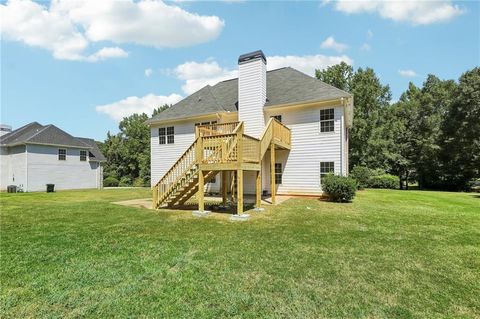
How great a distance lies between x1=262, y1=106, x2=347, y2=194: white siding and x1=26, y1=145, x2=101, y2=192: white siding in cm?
2310

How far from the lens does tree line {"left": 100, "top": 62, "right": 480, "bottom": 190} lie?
26828 mm

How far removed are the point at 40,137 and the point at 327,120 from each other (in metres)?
26.5

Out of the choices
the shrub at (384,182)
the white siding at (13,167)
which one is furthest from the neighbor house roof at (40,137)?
the shrub at (384,182)

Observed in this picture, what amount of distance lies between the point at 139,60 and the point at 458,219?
16825 mm

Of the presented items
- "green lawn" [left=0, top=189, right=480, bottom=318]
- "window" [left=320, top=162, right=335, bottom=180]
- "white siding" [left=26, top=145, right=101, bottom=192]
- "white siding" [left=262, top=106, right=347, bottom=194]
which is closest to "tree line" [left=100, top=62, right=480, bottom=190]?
"white siding" [left=262, top=106, right=347, bottom=194]

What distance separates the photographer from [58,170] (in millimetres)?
26797

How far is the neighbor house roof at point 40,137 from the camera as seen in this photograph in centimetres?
2530

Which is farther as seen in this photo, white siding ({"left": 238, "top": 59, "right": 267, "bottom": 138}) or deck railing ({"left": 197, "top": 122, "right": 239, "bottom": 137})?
white siding ({"left": 238, "top": 59, "right": 267, "bottom": 138})

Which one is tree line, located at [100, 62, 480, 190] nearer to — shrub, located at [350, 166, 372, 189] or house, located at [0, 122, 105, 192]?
shrub, located at [350, 166, 372, 189]

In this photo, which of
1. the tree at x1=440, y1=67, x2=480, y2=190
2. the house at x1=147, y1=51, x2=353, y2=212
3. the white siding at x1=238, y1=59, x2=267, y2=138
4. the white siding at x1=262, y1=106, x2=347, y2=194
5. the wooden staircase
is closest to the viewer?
the wooden staircase

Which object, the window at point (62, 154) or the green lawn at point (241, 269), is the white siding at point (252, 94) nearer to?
the green lawn at point (241, 269)

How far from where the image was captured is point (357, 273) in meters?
4.56

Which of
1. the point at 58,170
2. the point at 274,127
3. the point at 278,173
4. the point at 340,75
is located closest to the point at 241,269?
the point at 274,127

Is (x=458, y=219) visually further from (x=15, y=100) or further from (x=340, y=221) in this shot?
(x=15, y=100)
